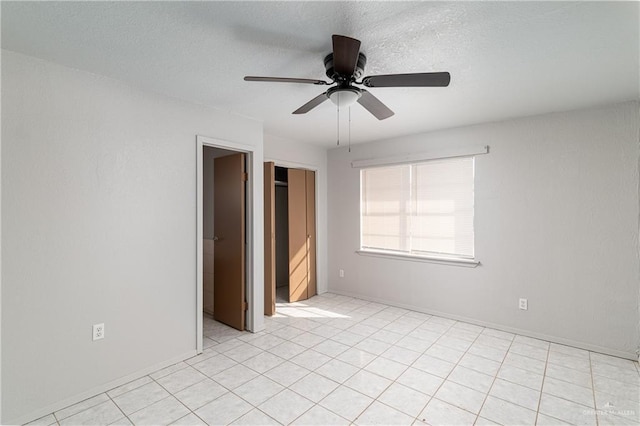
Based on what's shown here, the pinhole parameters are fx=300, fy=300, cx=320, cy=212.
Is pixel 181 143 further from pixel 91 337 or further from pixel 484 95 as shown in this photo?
pixel 484 95

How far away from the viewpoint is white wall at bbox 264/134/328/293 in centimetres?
435

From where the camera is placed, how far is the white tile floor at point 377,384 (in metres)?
2.06

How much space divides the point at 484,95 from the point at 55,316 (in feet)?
12.9

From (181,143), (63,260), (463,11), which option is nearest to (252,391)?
(63,260)

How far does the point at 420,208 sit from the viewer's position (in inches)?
166

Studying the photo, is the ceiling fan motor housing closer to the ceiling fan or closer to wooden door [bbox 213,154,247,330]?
the ceiling fan

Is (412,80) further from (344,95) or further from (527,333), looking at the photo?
(527,333)

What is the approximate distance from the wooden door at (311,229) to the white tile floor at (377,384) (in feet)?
4.84

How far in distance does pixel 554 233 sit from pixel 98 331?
441 cm

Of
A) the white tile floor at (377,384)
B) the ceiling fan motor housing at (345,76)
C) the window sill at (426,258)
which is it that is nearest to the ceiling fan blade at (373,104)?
the ceiling fan motor housing at (345,76)

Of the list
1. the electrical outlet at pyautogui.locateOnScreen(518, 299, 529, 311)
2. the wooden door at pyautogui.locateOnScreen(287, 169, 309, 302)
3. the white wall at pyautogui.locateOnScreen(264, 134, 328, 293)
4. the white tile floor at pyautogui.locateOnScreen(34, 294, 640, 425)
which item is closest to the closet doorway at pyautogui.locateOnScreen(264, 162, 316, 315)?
the wooden door at pyautogui.locateOnScreen(287, 169, 309, 302)

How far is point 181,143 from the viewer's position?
2861 millimetres

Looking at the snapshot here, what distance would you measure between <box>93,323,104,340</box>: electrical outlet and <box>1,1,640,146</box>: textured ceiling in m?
1.97

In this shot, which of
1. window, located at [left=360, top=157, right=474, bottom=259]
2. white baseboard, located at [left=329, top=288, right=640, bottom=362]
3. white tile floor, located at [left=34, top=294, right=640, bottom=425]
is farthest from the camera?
window, located at [left=360, top=157, right=474, bottom=259]
